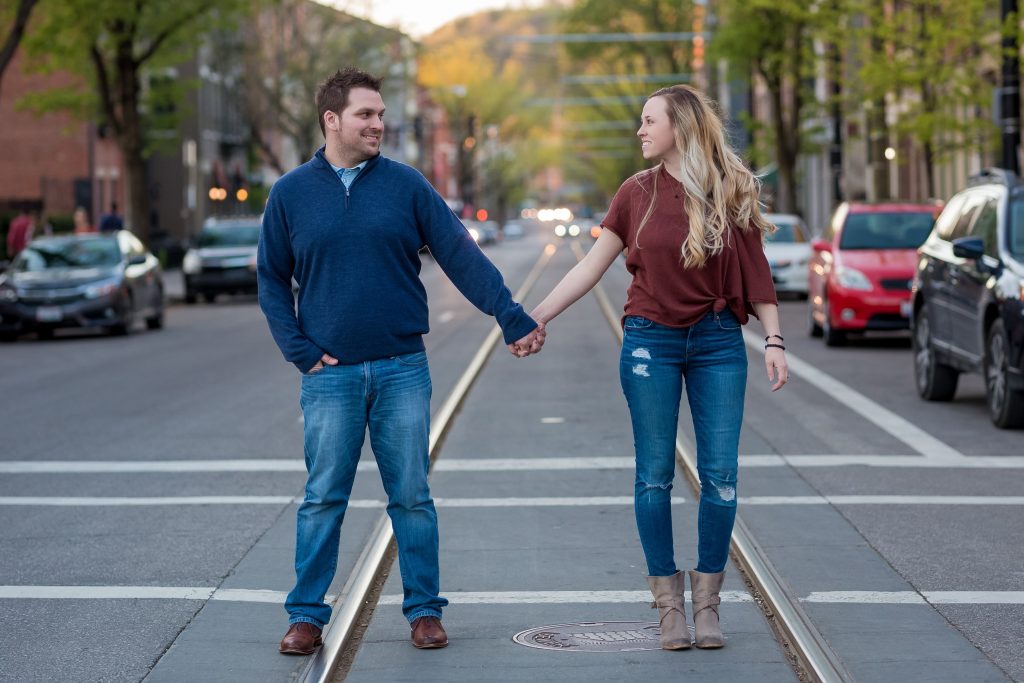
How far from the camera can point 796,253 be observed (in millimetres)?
30641

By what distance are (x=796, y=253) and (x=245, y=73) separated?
1602 inches

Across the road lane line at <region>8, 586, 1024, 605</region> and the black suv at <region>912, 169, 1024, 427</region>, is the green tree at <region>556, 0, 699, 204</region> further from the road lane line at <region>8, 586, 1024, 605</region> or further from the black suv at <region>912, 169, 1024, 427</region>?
the road lane line at <region>8, 586, 1024, 605</region>

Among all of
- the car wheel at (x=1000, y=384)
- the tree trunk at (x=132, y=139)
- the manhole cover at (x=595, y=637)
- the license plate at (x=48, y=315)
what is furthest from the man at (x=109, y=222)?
the manhole cover at (x=595, y=637)

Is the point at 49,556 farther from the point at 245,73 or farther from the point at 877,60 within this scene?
the point at 245,73

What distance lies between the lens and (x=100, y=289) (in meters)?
25.2

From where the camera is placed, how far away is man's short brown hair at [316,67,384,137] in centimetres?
601

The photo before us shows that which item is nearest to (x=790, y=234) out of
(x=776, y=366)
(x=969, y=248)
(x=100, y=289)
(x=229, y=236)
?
(x=229, y=236)

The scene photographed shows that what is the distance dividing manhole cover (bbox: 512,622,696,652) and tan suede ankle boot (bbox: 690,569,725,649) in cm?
16

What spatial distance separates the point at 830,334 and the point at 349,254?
15364 millimetres

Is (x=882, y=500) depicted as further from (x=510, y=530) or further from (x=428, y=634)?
(x=428, y=634)

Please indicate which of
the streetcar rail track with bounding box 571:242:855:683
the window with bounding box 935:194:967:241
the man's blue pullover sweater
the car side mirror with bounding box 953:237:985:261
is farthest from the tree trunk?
the man's blue pullover sweater

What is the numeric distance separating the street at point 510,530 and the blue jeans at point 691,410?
15.5 inches

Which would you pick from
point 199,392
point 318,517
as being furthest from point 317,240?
point 199,392

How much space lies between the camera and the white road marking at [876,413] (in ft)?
38.2
